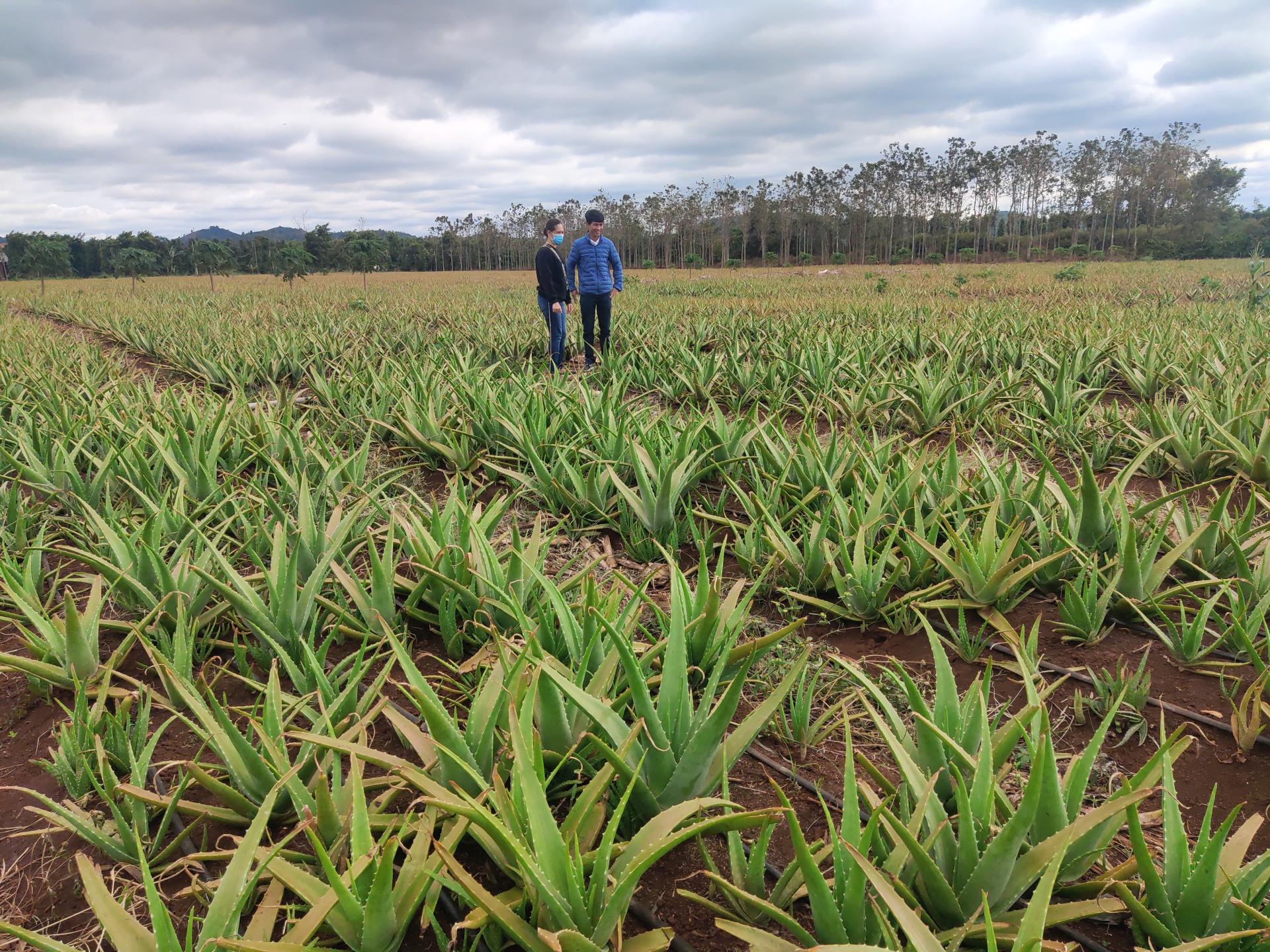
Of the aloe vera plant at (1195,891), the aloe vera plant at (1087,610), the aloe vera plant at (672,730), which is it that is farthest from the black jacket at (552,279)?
the aloe vera plant at (1195,891)

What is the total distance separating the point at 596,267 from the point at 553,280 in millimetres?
467

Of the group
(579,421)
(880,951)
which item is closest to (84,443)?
(579,421)

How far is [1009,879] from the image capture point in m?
1.19

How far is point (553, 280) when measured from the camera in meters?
7.15

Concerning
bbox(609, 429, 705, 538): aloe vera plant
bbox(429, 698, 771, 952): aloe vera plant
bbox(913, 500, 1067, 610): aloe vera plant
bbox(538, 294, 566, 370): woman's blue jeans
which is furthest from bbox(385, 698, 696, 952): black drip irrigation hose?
bbox(538, 294, 566, 370): woman's blue jeans

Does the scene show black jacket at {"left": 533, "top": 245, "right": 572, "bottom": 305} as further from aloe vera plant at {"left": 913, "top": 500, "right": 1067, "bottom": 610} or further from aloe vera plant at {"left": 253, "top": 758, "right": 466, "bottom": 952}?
aloe vera plant at {"left": 253, "top": 758, "right": 466, "bottom": 952}

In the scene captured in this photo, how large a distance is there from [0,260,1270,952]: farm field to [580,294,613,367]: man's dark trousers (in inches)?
115

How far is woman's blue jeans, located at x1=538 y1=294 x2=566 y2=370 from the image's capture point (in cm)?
720

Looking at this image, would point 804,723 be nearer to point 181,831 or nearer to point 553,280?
point 181,831

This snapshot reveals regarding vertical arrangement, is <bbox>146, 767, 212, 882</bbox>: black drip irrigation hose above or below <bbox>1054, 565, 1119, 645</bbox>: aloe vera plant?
below

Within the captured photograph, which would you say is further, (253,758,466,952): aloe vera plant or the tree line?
the tree line

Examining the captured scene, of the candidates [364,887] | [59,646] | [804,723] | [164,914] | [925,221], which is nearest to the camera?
[164,914]

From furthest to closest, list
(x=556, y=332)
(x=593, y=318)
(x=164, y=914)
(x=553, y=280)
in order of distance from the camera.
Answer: (x=593, y=318), (x=556, y=332), (x=553, y=280), (x=164, y=914)

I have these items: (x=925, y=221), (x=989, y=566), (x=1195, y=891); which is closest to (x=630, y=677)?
A: (x=1195, y=891)
